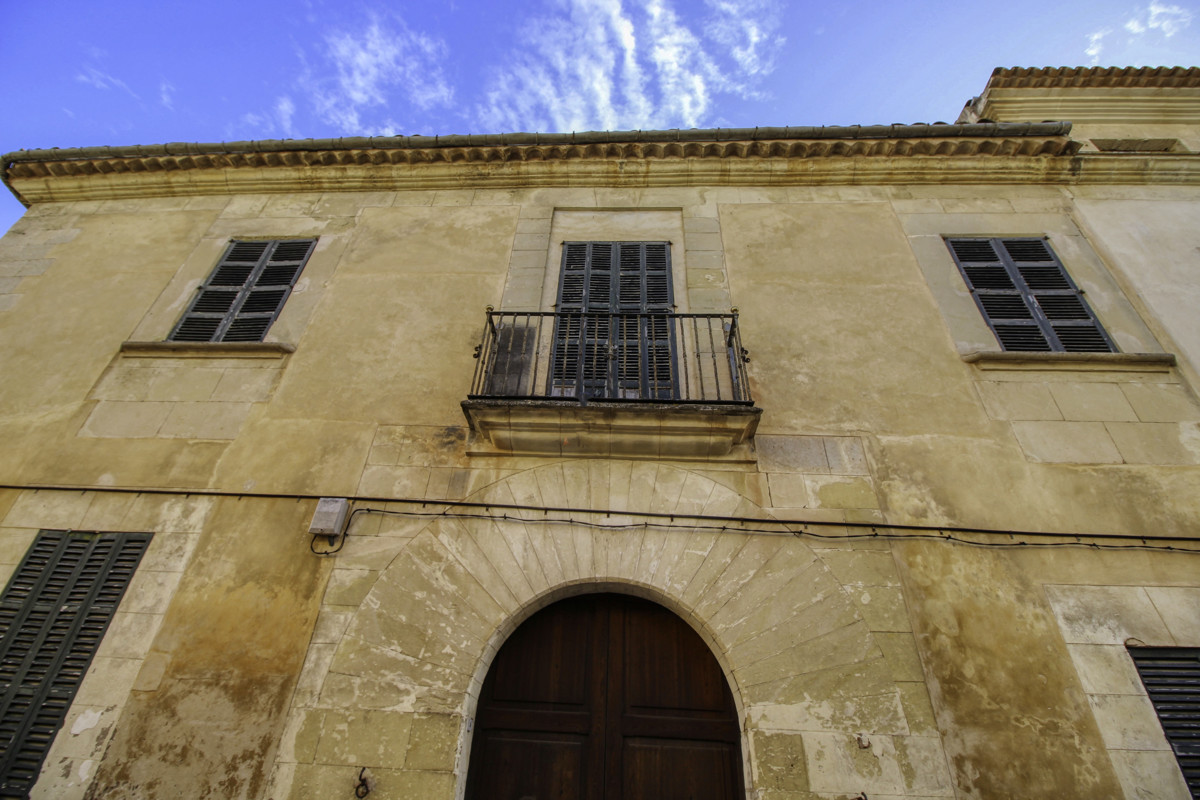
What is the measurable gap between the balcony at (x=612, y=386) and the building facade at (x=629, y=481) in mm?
39

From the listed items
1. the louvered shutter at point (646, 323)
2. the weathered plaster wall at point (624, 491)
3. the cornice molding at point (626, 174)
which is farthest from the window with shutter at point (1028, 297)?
the louvered shutter at point (646, 323)

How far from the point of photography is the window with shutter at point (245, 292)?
5.95 metres

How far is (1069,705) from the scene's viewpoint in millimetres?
3805

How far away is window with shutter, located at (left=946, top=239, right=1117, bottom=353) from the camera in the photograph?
18.3 feet

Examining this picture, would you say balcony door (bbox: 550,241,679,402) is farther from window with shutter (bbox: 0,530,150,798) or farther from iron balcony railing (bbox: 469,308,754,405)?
window with shutter (bbox: 0,530,150,798)

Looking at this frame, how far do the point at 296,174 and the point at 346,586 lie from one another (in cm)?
520

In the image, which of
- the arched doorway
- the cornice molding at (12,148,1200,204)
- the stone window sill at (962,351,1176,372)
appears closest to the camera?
the arched doorway

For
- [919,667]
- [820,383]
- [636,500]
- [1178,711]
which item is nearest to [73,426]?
[636,500]

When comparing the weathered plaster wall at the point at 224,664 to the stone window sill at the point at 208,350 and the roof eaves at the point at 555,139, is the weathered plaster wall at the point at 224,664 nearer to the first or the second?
the stone window sill at the point at 208,350

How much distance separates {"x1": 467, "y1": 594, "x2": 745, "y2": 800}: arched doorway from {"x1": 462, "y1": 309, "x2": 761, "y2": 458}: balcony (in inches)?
47.8

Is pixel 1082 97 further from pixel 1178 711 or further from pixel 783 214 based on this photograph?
pixel 1178 711

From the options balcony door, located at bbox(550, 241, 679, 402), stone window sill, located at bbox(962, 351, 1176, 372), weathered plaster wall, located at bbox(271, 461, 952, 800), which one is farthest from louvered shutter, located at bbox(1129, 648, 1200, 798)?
balcony door, located at bbox(550, 241, 679, 402)

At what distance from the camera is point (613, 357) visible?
17.5ft

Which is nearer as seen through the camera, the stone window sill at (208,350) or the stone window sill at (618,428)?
the stone window sill at (618,428)
